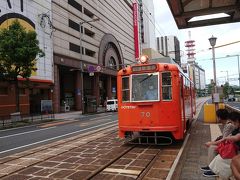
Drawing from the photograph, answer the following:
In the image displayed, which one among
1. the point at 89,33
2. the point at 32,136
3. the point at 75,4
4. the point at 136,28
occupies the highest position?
the point at 136,28

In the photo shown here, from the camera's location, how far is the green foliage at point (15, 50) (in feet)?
92.7

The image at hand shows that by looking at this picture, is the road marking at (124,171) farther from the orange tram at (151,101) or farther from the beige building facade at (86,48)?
the beige building facade at (86,48)

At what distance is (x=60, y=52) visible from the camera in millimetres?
48281

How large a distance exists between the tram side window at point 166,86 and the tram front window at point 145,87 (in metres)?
0.22

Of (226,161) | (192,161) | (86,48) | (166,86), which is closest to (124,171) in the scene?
(192,161)

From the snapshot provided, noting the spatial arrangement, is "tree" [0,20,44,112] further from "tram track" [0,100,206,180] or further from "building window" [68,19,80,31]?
"building window" [68,19,80,31]

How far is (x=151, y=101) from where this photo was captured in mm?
11453

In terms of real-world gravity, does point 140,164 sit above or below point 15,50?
below

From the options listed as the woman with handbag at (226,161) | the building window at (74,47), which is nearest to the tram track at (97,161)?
the woman with handbag at (226,161)

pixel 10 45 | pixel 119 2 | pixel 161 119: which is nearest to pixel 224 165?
pixel 161 119

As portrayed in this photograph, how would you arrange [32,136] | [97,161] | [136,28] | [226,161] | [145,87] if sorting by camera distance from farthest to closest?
1. [136,28]
2. [32,136]
3. [145,87]
4. [97,161]
5. [226,161]

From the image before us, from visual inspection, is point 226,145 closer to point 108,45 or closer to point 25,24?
point 25,24

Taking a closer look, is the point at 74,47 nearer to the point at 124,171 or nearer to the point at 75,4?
the point at 75,4

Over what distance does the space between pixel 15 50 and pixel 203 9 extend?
22948 mm
